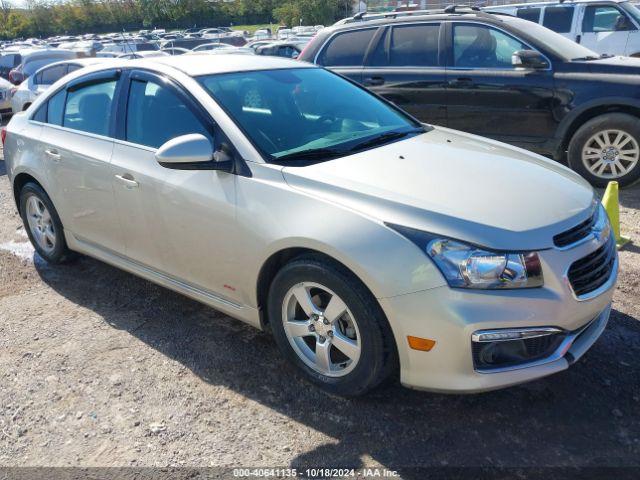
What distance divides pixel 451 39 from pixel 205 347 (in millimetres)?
4858

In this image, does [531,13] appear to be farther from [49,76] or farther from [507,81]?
[49,76]

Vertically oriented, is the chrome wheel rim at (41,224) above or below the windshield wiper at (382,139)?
below

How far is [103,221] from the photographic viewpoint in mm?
3898

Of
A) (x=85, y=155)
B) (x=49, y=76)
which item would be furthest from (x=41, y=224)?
(x=49, y=76)

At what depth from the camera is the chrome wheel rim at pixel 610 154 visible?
5.86 meters

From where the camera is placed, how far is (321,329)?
2.87m

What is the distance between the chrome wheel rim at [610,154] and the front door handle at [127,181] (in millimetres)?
4698

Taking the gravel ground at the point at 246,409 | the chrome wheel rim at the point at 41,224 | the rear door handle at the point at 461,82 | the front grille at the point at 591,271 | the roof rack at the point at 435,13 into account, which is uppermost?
the roof rack at the point at 435,13

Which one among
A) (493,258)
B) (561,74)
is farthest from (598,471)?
(561,74)

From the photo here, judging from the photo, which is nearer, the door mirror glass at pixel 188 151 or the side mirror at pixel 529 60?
the door mirror glass at pixel 188 151

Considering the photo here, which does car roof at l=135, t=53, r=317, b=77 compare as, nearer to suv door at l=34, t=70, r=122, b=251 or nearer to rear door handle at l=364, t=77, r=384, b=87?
suv door at l=34, t=70, r=122, b=251

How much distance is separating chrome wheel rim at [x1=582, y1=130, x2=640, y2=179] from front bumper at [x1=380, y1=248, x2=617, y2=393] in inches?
155

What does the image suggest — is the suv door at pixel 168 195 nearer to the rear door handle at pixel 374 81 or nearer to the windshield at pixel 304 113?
the windshield at pixel 304 113

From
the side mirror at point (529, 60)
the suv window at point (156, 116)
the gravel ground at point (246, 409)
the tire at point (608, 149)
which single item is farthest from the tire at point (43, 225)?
the tire at point (608, 149)
